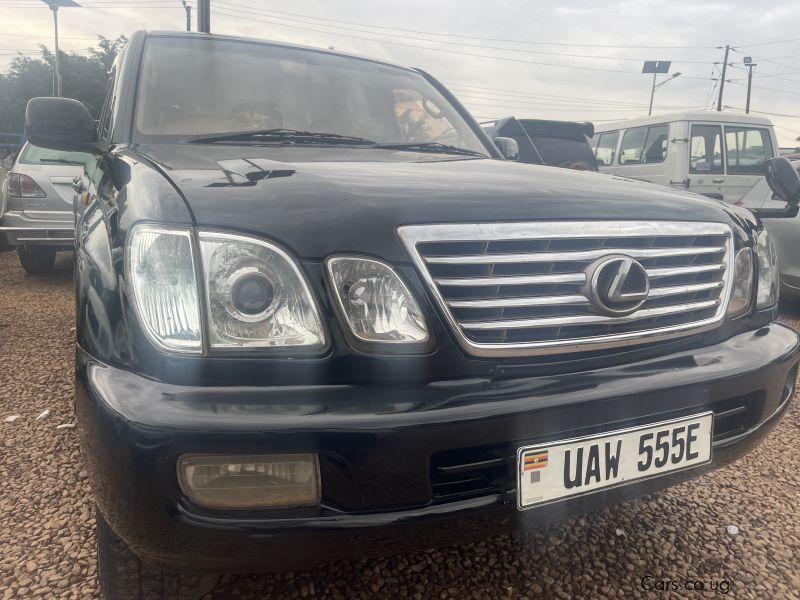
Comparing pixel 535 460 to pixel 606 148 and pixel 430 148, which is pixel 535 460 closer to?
pixel 430 148

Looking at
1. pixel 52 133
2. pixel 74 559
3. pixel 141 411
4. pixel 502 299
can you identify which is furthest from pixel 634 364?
pixel 52 133

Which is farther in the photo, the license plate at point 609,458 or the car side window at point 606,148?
the car side window at point 606,148

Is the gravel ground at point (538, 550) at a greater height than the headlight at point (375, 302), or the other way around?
the headlight at point (375, 302)

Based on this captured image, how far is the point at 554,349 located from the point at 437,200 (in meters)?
0.43

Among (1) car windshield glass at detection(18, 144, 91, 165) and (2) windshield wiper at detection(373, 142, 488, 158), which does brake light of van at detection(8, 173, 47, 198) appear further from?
(2) windshield wiper at detection(373, 142, 488, 158)

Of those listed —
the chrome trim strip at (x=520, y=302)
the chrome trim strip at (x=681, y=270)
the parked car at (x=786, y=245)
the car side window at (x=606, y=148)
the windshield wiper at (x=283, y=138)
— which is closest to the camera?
the chrome trim strip at (x=520, y=302)

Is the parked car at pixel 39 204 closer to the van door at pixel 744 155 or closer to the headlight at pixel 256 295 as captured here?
the headlight at pixel 256 295

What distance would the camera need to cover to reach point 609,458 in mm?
1419

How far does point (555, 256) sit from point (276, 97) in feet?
4.80

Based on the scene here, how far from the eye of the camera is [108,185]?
1.74m

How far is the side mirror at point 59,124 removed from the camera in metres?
2.29

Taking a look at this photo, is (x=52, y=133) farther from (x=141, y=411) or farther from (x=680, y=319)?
(x=680, y=319)

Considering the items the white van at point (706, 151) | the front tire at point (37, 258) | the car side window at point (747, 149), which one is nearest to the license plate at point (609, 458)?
the front tire at point (37, 258)

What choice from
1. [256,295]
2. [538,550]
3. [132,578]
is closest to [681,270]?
[538,550]
